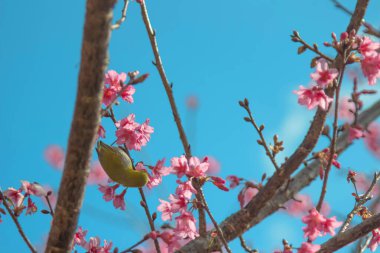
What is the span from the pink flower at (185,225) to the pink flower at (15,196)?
0.85 metres

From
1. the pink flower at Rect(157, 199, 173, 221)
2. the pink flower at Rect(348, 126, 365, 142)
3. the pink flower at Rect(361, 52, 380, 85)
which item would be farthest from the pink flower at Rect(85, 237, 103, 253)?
the pink flower at Rect(361, 52, 380, 85)

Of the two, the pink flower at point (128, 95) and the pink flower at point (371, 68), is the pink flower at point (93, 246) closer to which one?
the pink flower at point (128, 95)

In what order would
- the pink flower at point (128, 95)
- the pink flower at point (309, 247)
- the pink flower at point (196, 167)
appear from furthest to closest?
1. the pink flower at point (128, 95)
2. the pink flower at point (196, 167)
3. the pink flower at point (309, 247)

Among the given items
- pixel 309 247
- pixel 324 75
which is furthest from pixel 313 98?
pixel 309 247

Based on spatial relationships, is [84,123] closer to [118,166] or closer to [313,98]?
[118,166]

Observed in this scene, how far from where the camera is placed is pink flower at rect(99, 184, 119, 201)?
2867 millimetres

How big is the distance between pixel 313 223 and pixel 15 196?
1.55 meters

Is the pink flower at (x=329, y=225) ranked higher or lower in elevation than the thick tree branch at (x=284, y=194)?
lower

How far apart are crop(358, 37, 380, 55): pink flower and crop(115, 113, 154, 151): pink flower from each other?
Result: 1.28 m

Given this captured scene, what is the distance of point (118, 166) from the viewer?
2.62 metres

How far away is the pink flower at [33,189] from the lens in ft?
8.15

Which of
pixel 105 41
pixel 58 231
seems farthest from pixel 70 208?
pixel 105 41

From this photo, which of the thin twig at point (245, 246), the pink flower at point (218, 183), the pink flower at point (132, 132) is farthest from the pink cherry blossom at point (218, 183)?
the pink flower at point (132, 132)

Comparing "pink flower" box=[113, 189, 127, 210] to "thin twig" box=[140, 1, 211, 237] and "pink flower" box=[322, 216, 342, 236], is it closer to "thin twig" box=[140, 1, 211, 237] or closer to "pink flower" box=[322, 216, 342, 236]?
"thin twig" box=[140, 1, 211, 237]
